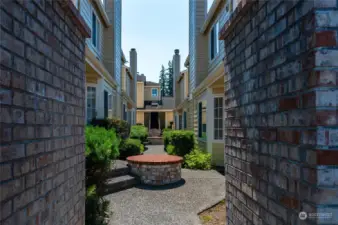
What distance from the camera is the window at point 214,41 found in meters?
11.0

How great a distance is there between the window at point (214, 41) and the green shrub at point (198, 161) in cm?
468

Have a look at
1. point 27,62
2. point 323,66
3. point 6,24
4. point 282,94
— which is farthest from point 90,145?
point 323,66

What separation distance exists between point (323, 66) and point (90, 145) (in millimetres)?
4202

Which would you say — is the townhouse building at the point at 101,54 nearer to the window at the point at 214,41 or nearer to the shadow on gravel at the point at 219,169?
the window at the point at 214,41

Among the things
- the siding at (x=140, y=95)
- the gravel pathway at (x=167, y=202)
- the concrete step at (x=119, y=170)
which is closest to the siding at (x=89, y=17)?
the concrete step at (x=119, y=170)

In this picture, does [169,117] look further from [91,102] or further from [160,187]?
[160,187]

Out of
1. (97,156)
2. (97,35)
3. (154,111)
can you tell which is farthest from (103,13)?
(154,111)

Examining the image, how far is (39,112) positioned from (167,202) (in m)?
4.83

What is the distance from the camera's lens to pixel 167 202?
6074mm

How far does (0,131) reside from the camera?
4.65ft

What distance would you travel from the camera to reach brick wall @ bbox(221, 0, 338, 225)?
4.49ft

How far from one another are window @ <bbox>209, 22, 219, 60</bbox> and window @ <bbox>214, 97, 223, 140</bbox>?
2304mm

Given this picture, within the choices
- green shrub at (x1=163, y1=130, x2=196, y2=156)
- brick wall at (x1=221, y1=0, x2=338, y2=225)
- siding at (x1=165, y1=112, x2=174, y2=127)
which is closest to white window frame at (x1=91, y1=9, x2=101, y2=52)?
green shrub at (x1=163, y1=130, x2=196, y2=156)

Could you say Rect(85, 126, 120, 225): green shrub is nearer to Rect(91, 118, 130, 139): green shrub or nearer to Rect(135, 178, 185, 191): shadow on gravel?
Rect(135, 178, 185, 191): shadow on gravel
